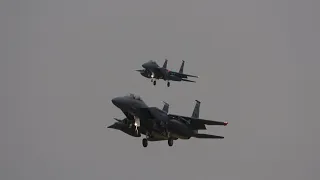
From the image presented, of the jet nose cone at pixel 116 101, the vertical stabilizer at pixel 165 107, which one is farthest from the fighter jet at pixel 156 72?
the jet nose cone at pixel 116 101

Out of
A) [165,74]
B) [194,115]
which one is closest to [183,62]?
[165,74]

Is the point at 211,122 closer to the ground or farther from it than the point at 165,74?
closer to the ground

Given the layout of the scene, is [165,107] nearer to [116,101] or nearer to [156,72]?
[116,101]

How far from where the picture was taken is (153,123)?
6278cm

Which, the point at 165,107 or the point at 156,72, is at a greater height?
the point at 156,72

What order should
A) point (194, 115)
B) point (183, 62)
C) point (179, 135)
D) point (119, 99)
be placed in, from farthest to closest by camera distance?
1. point (183, 62)
2. point (194, 115)
3. point (179, 135)
4. point (119, 99)

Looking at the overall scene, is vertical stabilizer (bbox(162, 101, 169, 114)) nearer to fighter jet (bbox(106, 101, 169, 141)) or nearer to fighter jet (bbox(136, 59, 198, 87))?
fighter jet (bbox(106, 101, 169, 141))

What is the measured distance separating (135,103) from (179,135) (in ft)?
21.0

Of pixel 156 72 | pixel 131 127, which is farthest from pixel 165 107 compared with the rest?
pixel 156 72

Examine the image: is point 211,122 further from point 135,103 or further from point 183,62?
point 183,62

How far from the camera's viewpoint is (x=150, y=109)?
206ft

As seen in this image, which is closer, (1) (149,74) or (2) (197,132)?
(2) (197,132)

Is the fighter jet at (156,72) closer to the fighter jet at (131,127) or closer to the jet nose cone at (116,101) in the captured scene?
the fighter jet at (131,127)

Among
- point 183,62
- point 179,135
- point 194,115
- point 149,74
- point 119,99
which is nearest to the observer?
point 119,99
